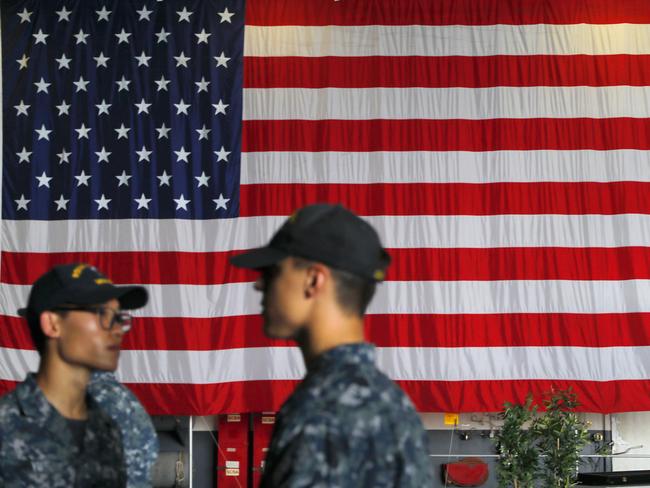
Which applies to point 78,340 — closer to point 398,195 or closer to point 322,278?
point 322,278

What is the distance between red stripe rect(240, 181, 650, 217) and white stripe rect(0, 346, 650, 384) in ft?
3.69

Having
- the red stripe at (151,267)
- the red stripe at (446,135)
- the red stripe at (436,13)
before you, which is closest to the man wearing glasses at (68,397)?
the red stripe at (151,267)

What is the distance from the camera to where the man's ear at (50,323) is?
7.61 feet

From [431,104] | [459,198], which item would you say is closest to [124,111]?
[431,104]

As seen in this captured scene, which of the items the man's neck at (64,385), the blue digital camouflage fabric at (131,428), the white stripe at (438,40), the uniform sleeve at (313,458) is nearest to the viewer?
the uniform sleeve at (313,458)

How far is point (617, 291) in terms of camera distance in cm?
780

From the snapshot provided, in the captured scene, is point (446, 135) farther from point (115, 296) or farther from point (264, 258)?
point (264, 258)

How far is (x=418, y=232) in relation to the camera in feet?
25.9

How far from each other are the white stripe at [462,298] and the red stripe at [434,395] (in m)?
0.57

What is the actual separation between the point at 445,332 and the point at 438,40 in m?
2.45

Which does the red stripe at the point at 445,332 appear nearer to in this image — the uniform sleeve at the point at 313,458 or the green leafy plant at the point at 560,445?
the green leafy plant at the point at 560,445

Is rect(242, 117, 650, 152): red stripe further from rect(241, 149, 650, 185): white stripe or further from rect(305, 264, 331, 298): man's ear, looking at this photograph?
rect(305, 264, 331, 298): man's ear

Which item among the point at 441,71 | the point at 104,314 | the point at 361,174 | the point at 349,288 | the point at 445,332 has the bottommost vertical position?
the point at 349,288

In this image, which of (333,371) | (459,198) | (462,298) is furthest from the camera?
(459,198)
